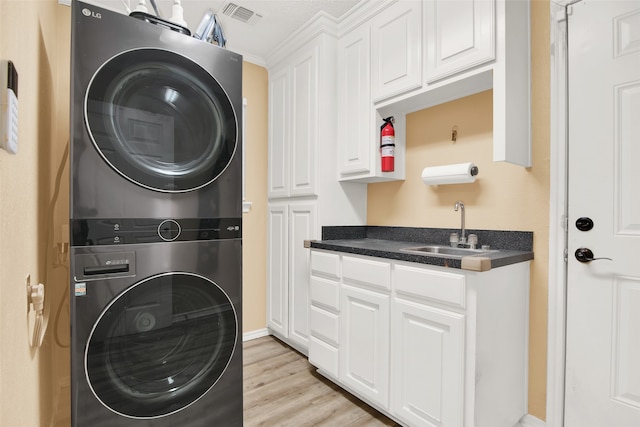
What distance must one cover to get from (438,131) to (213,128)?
1.53 m

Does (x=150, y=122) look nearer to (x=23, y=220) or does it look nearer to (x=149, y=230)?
(x=149, y=230)

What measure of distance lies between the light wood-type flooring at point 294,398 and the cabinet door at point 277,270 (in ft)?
1.17

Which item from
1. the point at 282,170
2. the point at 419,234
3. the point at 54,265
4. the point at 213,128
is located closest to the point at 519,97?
the point at 419,234

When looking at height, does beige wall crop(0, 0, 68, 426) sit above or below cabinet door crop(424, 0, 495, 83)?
below

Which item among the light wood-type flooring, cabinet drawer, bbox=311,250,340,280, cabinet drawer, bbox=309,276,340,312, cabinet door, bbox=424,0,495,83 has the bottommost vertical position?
the light wood-type flooring

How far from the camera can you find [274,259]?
292cm

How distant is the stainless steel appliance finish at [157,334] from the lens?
1.02m

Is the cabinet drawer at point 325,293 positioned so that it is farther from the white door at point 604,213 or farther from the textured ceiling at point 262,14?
the textured ceiling at point 262,14

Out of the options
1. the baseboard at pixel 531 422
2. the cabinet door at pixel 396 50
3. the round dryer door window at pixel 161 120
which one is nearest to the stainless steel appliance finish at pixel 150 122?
the round dryer door window at pixel 161 120

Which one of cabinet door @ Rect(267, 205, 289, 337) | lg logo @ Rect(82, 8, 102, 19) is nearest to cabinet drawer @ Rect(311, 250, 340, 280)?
cabinet door @ Rect(267, 205, 289, 337)

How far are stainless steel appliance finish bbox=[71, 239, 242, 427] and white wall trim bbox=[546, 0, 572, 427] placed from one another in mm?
1534

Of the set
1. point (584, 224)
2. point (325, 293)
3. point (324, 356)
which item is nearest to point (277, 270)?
point (325, 293)

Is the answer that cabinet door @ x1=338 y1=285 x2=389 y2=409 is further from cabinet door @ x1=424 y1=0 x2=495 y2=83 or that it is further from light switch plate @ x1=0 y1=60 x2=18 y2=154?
light switch plate @ x1=0 y1=60 x2=18 y2=154

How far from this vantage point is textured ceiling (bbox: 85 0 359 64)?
2227 mm
